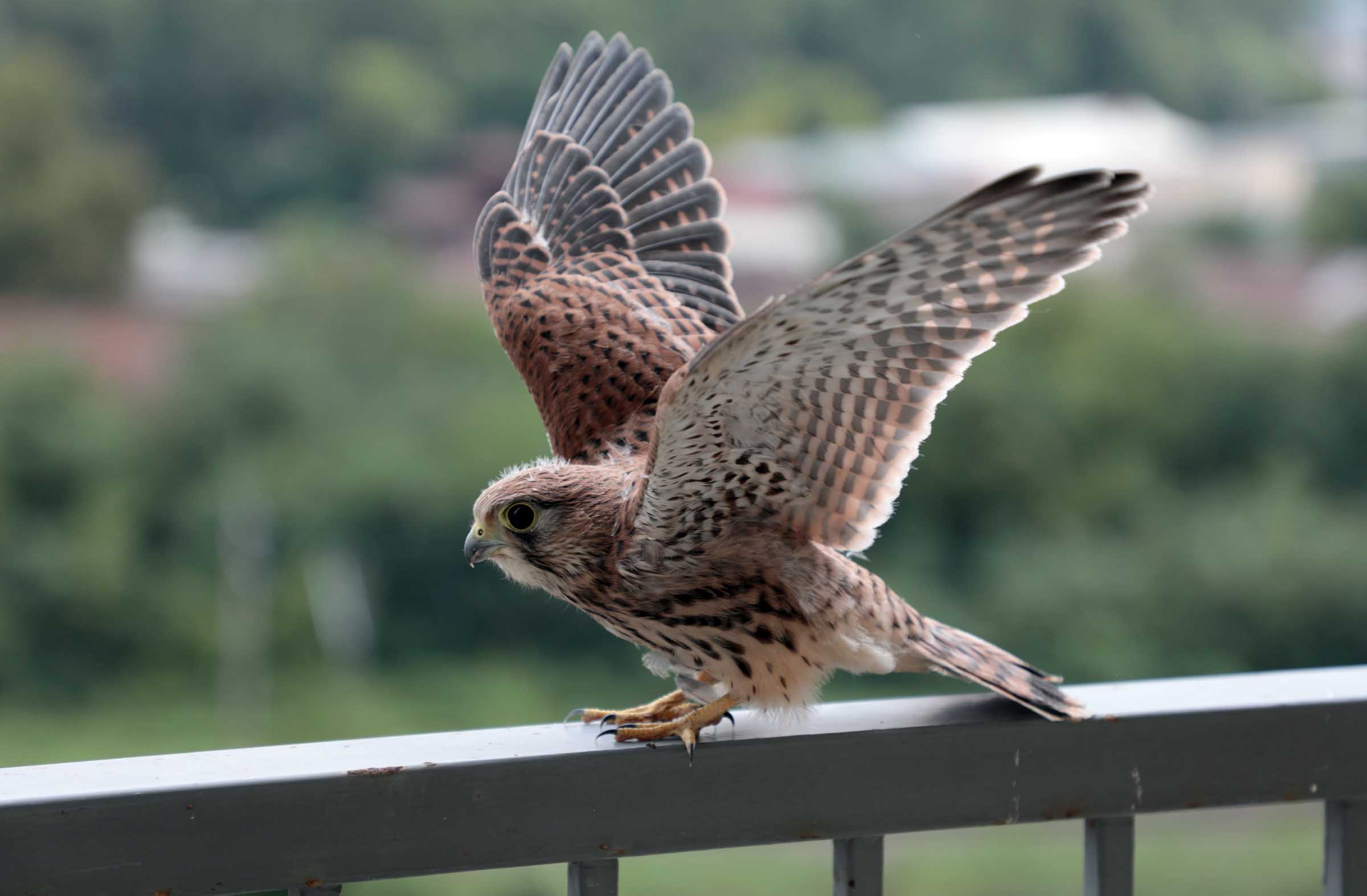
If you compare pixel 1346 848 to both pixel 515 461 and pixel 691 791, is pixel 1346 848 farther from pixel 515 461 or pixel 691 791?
pixel 515 461

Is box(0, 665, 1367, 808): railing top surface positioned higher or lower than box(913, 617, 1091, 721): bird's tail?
lower

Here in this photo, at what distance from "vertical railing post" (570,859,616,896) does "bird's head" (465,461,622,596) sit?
0.42 m

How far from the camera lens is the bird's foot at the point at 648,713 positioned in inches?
61.2

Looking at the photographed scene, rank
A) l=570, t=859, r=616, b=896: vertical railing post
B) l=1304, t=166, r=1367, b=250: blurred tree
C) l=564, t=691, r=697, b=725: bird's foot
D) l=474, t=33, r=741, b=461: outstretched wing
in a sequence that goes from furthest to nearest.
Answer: l=1304, t=166, r=1367, b=250: blurred tree
l=474, t=33, r=741, b=461: outstretched wing
l=564, t=691, r=697, b=725: bird's foot
l=570, t=859, r=616, b=896: vertical railing post

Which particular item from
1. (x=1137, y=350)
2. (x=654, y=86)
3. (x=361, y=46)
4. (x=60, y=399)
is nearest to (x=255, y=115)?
(x=361, y=46)

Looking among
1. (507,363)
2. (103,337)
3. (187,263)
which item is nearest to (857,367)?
(507,363)

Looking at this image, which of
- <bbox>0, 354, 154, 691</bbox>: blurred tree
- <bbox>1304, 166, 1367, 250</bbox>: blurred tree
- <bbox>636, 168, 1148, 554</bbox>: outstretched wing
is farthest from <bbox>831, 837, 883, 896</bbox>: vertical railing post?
<bbox>1304, 166, 1367, 250</bbox>: blurred tree

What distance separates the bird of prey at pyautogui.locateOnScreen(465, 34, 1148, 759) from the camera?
4.08 ft

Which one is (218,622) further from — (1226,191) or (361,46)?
(1226,191)

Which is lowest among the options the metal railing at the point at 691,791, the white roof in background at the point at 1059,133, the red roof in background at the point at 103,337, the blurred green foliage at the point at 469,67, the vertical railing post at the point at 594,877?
the vertical railing post at the point at 594,877

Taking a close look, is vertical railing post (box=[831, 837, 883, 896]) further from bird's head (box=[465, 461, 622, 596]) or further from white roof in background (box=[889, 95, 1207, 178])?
white roof in background (box=[889, 95, 1207, 178])

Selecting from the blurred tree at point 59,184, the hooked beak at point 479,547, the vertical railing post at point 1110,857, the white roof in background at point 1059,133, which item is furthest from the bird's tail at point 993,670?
the blurred tree at point 59,184

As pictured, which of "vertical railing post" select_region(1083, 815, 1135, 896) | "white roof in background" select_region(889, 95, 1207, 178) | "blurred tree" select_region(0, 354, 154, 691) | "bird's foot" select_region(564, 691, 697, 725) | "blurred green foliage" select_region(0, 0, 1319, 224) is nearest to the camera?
"vertical railing post" select_region(1083, 815, 1135, 896)

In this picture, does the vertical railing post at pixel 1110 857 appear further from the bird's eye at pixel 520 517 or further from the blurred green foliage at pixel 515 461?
the blurred green foliage at pixel 515 461
